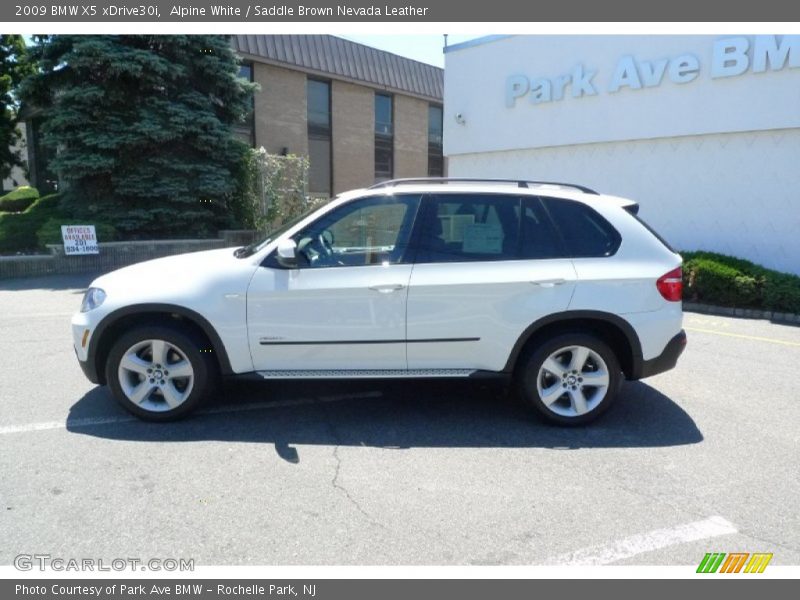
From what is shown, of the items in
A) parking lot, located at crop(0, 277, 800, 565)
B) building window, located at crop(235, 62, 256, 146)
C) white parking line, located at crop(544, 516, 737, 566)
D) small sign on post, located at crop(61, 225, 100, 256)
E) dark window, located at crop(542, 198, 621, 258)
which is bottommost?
white parking line, located at crop(544, 516, 737, 566)

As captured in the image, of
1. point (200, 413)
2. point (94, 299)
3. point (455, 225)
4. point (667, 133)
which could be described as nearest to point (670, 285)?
point (455, 225)

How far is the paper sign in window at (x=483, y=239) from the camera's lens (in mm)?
4270

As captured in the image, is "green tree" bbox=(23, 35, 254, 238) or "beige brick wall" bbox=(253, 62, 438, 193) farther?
"beige brick wall" bbox=(253, 62, 438, 193)

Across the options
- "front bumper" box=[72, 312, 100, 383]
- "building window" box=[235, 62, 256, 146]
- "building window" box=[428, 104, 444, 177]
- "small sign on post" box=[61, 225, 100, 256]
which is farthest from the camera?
"building window" box=[428, 104, 444, 177]

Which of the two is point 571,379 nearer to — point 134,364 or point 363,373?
point 363,373

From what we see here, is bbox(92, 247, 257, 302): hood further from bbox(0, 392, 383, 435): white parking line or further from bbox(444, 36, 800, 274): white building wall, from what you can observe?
bbox(444, 36, 800, 274): white building wall

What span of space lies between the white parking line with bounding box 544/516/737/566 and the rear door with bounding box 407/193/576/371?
5.26ft

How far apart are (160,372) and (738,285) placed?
876 cm

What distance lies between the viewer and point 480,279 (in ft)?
13.6

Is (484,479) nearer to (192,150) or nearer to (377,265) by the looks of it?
A: (377,265)

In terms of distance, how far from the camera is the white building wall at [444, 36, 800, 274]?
33.6 feet

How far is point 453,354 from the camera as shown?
424cm

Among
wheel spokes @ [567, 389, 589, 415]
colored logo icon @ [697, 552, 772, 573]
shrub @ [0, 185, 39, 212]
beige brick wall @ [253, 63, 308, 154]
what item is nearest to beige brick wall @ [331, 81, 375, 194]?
beige brick wall @ [253, 63, 308, 154]

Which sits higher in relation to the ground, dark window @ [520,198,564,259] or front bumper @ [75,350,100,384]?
dark window @ [520,198,564,259]
